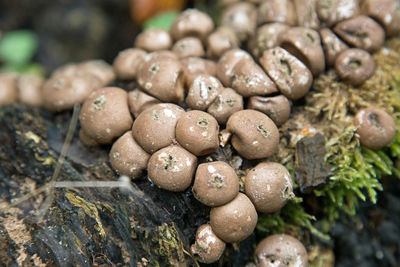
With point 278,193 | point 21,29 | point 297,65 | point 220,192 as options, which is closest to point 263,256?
point 278,193

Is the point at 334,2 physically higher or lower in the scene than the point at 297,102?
higher

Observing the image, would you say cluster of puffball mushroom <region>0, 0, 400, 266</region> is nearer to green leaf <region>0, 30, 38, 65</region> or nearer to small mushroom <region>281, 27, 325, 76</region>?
small mushroom <region>281, 27, 325, 76</region>

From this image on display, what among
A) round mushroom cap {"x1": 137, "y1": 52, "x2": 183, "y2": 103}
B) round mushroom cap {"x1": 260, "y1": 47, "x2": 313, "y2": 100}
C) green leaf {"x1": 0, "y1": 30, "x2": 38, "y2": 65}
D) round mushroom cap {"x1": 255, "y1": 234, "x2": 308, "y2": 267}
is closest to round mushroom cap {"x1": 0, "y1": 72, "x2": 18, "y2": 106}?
round mushroom cap {"x1": 137, "y1": 52, "x2": 183, "y2": 103}

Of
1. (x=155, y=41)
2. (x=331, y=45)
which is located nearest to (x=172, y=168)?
(x=155, y=41)

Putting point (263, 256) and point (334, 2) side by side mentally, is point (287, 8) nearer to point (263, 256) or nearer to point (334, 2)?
point (334, 2)

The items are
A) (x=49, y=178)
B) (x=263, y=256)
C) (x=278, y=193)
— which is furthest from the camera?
(x=49, y=178)
